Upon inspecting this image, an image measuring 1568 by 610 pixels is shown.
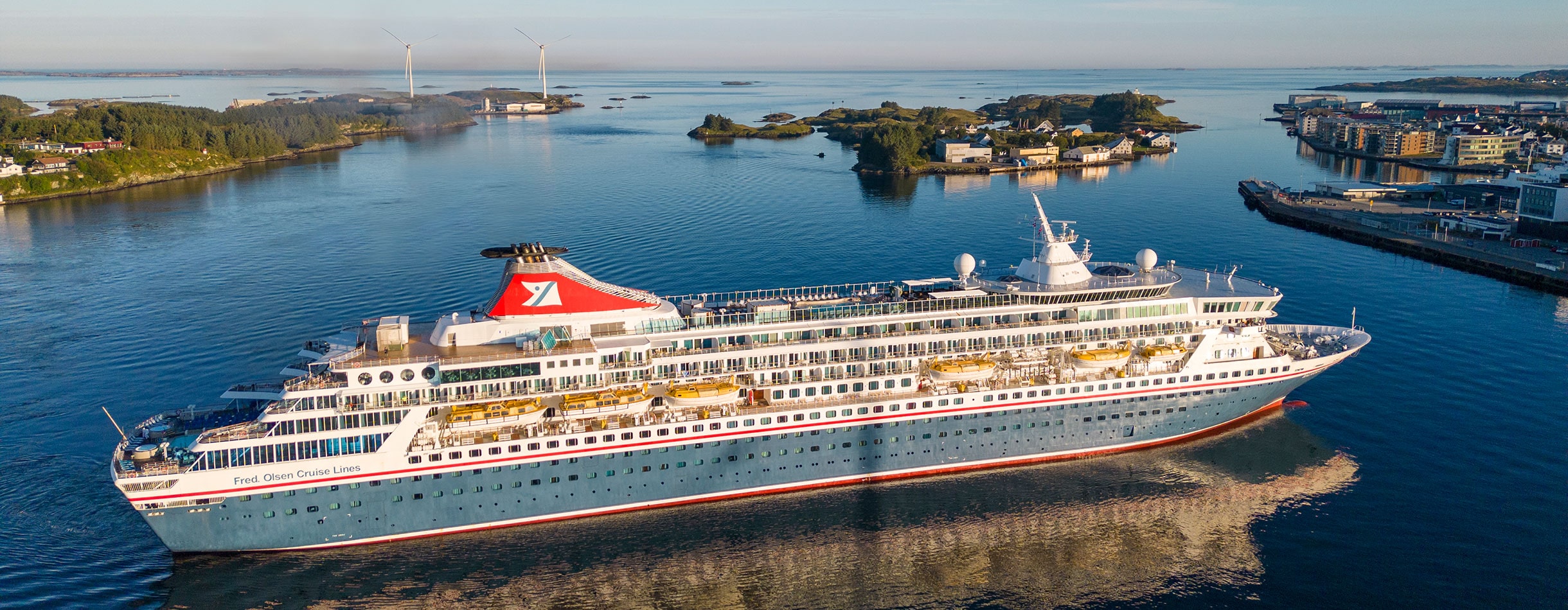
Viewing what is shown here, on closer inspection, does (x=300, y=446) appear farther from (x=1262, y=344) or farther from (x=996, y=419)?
(x=1262, y=344)

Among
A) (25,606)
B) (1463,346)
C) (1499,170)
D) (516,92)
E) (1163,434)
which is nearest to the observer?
(25,606)

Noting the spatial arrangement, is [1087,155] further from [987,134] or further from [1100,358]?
[1100,358]

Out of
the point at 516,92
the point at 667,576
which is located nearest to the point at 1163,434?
the point at 667,576

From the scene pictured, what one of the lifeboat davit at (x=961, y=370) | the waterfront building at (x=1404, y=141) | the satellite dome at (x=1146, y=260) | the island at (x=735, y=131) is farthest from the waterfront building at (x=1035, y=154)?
the lifeboat davit at (x=961, y=370)

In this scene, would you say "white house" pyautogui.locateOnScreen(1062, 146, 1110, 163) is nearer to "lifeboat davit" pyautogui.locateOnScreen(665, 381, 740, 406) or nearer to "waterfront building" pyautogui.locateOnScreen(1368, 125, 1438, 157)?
"waterfront building" pyautogui.locateOnScreen(1368, 125, 1438, 157)

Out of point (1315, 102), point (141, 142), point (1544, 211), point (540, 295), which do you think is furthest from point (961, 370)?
point (1315, 102)

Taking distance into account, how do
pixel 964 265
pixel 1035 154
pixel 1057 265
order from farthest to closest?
1. pixel 1035 154
2. pixel 964 265
3. pixel 1057 265

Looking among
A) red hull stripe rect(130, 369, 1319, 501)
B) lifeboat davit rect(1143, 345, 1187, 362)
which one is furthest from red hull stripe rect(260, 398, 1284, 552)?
lifeboat davit rect(1143, 345, 1187, 362)
